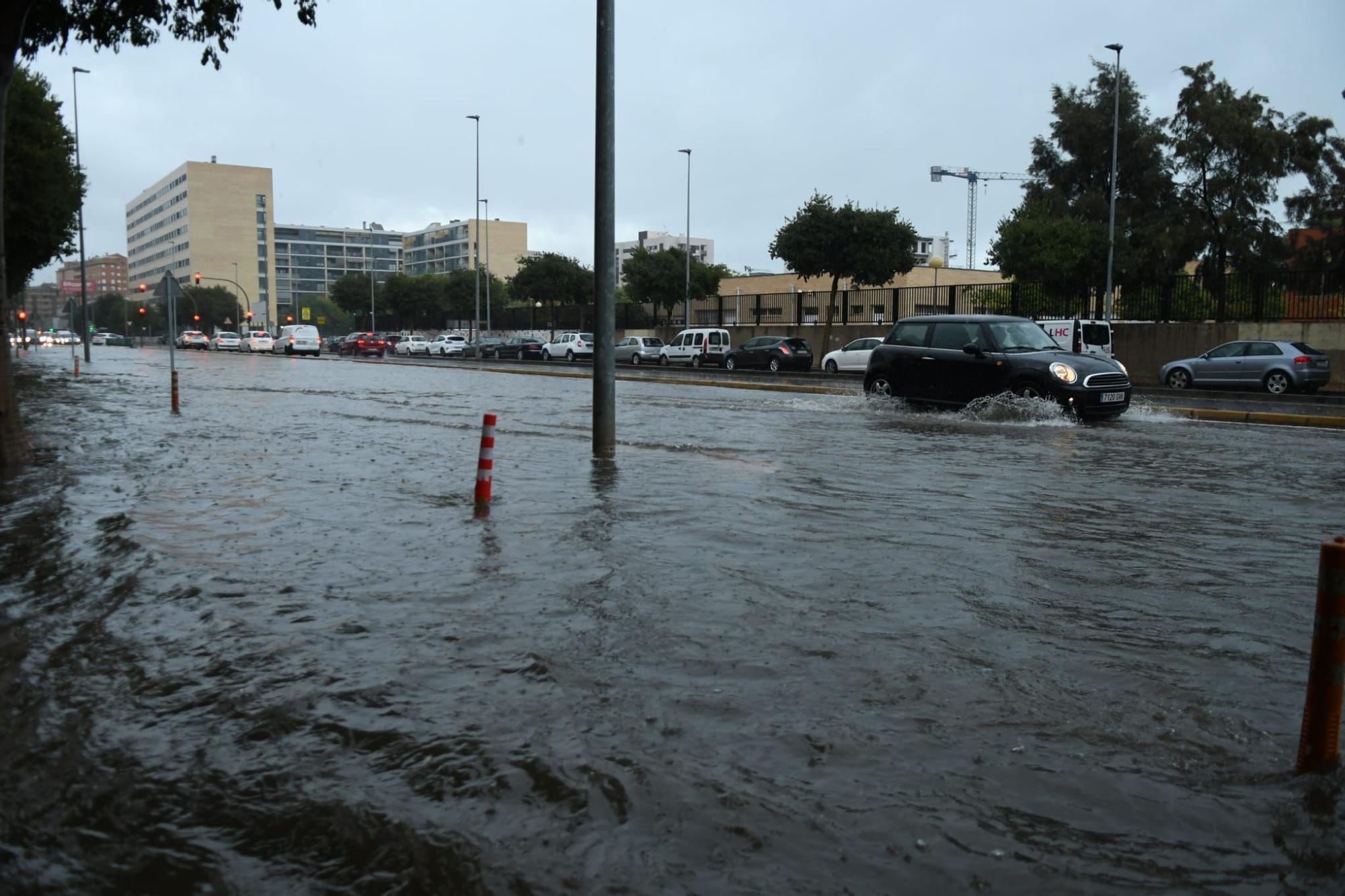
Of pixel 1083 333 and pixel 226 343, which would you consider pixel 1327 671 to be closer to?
pixel 1083 333

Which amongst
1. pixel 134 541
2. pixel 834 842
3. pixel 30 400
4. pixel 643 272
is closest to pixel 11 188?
pixel 30 400

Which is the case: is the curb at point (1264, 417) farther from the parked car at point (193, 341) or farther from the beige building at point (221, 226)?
the beige building at point (221, 226)

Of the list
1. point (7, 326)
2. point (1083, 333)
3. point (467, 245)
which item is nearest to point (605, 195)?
point (7, 326)

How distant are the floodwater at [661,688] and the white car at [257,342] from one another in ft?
199

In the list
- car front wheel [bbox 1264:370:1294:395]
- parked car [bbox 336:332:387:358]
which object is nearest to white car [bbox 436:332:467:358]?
parked car [bbox 336:332:387:358]

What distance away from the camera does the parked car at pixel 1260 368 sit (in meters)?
26.5

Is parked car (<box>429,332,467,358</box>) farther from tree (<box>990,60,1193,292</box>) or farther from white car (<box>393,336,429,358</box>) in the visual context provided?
tree (<box>990,60,1193,292</box>)

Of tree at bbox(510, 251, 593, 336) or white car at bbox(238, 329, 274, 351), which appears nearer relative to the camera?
white car at bbox(238, 329, 274, 351)

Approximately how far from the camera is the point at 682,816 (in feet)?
11.1

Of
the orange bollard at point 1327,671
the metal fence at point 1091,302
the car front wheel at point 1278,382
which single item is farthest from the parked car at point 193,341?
the orange bollard at point 1327,671

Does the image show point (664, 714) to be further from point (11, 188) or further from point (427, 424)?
point (11, 188)

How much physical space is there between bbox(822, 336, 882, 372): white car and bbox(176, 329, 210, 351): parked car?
55429 mm

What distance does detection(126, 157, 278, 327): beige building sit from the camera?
14550 cm

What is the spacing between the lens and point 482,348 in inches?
2378
